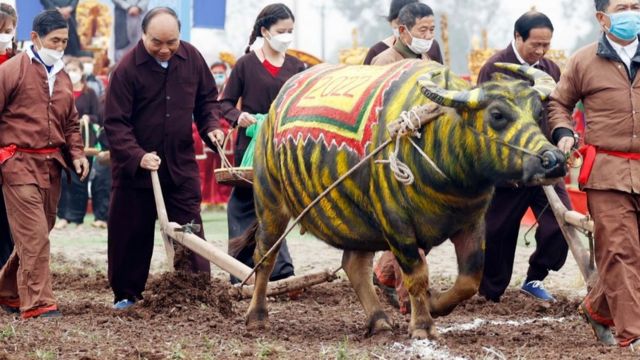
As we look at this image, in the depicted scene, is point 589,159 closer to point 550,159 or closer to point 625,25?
point 625,25

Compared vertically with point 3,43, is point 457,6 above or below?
below

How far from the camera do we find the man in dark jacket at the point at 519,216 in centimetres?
974

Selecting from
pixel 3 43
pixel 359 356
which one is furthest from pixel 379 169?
pixel 3 43

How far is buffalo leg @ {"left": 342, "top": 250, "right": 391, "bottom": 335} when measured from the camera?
8.29 metres

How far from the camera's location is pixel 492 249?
32.9ft

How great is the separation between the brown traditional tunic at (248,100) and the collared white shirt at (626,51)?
12.1ft

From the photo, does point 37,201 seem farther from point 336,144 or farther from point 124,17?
point 124,17

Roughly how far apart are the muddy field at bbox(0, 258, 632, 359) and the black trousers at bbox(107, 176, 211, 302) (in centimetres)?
26

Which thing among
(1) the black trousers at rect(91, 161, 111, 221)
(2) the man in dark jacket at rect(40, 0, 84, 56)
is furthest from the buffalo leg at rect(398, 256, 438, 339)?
(2) the man in dark jacket at rect(40, 0, 84, 56)

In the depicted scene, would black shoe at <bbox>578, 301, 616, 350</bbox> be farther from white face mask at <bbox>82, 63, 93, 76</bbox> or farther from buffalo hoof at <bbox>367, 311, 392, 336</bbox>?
white face mask at <bbox>82, 63, 93, 76</bbox>

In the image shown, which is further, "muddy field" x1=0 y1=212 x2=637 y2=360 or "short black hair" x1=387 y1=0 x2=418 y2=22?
"short black hair" x1=387 y1=0 x2=418 y2=22

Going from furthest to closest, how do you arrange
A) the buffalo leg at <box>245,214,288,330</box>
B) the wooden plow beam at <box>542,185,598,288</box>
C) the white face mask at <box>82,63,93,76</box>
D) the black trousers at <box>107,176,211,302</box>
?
the white face mask at <box>82,63,93,76</box>
the black trousers at <box>107,176,211,302</box>
the buffalo leg at <box>245,214,288,330</box>
the wooden plow beam at <box>542,185,598,288</box>

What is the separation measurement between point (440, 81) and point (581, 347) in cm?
163

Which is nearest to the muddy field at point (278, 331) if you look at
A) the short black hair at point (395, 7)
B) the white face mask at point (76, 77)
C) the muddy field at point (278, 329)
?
the muddy field at point (278, 329)
